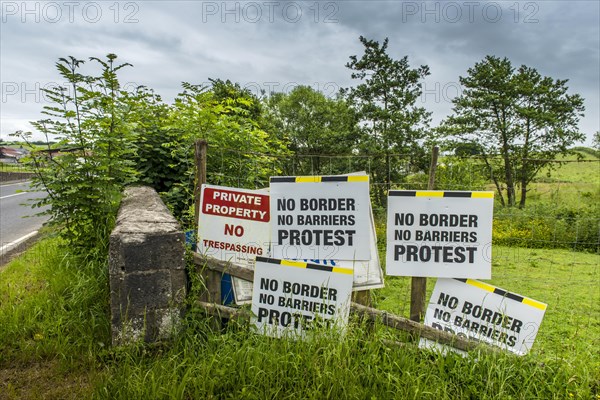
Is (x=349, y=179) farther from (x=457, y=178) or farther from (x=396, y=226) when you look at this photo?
(x=457, y=178)

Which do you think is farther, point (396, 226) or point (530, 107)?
point (530, 107)

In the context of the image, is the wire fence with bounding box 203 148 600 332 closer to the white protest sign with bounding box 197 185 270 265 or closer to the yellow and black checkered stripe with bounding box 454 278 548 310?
the white protest sign with bounding box 197 185 270 265

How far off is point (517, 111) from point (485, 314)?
1719 centimetres

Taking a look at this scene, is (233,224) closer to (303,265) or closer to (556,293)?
(303,265)

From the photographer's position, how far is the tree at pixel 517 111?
1752 centimetres

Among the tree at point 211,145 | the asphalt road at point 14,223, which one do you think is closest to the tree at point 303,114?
the asphalt road at point 14,223

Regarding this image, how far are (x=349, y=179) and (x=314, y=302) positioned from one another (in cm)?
106

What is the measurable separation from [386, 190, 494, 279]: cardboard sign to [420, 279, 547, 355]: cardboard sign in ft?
0.45

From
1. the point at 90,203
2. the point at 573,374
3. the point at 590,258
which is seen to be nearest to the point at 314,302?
the point at 573,374

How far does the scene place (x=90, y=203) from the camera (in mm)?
4363

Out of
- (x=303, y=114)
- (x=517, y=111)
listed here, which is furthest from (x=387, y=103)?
(x=303, y=114)

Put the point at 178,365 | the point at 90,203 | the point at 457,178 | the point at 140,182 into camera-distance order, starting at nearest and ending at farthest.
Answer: the point at 178,365, the point at 90,203, the point at 140,182, the point at 457,178

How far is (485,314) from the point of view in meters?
3.24

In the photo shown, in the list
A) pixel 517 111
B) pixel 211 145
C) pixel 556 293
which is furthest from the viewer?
pixel 517 111
